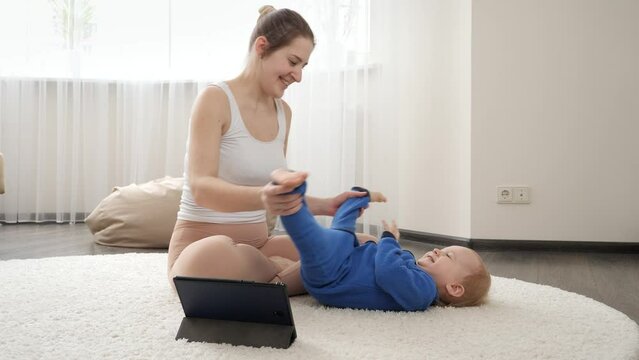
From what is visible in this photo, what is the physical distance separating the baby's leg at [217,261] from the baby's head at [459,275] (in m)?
0.46

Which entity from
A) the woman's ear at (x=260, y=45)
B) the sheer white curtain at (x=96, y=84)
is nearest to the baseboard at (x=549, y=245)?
the woman's ear at (x=260, y=45)

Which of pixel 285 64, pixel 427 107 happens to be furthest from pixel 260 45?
pixel 427 107

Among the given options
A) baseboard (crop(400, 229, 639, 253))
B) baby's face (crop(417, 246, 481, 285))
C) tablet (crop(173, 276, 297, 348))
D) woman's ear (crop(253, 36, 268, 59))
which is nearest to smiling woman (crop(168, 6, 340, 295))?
woman's ear (crop(253, 36, 268, 59))

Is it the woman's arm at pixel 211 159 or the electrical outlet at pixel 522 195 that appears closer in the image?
→ the woman's arm at pixel 211 159

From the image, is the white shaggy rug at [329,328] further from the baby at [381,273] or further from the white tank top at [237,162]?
the white tank top at [237,162]

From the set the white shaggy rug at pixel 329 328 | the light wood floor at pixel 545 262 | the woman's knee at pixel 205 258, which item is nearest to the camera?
the white shaggy rug at pixel 329 328

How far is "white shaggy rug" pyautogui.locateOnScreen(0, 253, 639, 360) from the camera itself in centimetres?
125

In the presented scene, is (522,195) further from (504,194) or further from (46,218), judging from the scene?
(46,218)

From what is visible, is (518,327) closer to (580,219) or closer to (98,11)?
(580,219)

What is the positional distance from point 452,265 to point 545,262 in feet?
3.84

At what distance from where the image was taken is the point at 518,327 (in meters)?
1.47

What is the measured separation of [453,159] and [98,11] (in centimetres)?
240

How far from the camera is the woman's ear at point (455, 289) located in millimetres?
1603

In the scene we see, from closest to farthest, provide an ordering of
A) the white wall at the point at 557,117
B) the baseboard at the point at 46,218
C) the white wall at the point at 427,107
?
the white wall at the point at 557,117
the white wall at the point at 427,107
the baseboard at the point at 46,218
